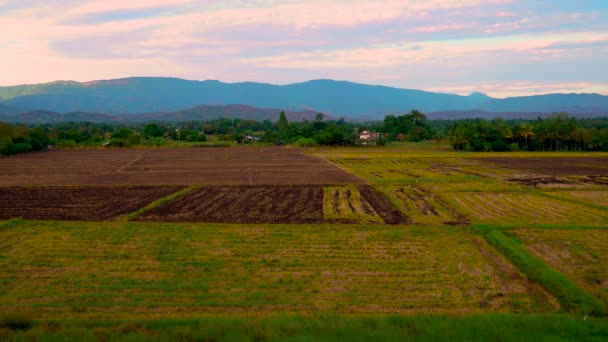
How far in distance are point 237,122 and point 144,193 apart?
132 m

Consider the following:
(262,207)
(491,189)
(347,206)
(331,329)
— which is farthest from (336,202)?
(331,329)

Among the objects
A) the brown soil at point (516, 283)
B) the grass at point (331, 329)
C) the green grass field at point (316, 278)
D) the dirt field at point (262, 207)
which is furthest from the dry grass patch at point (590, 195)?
the grass at point (331, 329)

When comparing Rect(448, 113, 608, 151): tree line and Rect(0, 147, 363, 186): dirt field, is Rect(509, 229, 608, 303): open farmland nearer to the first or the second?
Rect(0, 147, 363, 186): dirt field

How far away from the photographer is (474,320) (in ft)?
35.3

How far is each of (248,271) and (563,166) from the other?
47.1 meters

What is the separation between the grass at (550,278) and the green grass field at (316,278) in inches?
2.3

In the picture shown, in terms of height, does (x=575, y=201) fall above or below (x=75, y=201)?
above

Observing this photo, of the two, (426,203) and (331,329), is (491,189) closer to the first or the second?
(426,203)

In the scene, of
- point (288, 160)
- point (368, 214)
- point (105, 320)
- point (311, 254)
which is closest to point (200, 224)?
point (311, 254)

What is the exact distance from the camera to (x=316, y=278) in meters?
14.6

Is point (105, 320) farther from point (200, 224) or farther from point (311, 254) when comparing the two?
point (200, 224)

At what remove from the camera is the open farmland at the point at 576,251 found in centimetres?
1463

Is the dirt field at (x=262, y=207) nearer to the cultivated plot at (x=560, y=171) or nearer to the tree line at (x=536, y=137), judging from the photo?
the cultivated plot at (x=560, y=171)

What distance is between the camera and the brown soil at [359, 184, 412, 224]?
77.2ft
